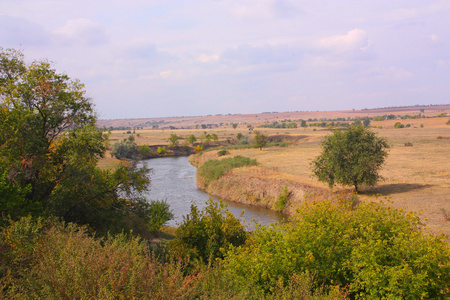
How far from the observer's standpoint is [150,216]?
23250mm

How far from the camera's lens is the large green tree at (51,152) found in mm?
15477

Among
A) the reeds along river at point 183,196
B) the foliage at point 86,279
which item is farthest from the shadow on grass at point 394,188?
the foliage at point 86,279

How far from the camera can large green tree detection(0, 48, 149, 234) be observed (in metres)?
15.5

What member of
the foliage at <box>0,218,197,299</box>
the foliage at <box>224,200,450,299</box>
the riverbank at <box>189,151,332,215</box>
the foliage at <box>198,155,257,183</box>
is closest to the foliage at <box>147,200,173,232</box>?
the foliage at <box>224,200,450,299</box>

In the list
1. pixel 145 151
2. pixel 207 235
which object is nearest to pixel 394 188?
pixel 207 235

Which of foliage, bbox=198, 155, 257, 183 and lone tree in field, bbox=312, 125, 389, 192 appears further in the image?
foliage, bbox=198, 155, 257, 183

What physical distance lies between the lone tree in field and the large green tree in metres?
19.0

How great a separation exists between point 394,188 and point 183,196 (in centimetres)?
2375

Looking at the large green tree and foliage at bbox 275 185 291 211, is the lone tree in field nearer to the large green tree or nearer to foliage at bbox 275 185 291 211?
foliage at bbox 275 185 291 211

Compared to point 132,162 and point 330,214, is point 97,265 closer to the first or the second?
point 330,214

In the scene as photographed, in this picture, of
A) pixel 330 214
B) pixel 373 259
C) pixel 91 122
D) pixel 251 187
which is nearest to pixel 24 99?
pixel 91 122

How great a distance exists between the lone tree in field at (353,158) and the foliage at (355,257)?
18.6m

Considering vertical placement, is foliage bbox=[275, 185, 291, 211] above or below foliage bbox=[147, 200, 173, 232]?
below

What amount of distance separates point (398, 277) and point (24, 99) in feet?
57.6
